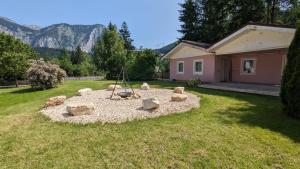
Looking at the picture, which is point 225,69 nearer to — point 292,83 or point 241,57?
point 241,57

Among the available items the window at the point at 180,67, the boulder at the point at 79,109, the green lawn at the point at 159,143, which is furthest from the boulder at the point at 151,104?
the window at the point at 180,67

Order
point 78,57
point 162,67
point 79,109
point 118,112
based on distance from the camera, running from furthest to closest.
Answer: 1. point 78,57
2. point 162,67
3. point 118,112
4. point 79,109

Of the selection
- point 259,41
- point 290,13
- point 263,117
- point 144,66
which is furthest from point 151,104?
point 290,13

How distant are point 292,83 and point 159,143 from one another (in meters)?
4.45

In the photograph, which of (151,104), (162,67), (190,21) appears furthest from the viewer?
(190,21)

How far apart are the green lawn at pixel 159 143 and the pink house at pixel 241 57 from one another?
6.67m

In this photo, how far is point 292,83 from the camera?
227 inches

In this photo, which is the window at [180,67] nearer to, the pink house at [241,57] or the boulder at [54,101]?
the pink house at [241,57]

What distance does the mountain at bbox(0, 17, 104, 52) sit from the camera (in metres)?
132

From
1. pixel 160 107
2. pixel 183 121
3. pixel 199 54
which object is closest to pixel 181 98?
pixel 160 107

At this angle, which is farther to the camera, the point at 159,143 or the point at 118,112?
the point at 118,112

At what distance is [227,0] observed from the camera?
2781 centimetres

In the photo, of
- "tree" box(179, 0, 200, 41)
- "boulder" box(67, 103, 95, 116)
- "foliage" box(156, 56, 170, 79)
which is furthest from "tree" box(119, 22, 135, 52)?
"boulder" box(67, 103, 95, 116)

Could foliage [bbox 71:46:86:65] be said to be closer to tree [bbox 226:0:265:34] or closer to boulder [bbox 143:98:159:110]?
tree [bbox 226:0:265:34]
